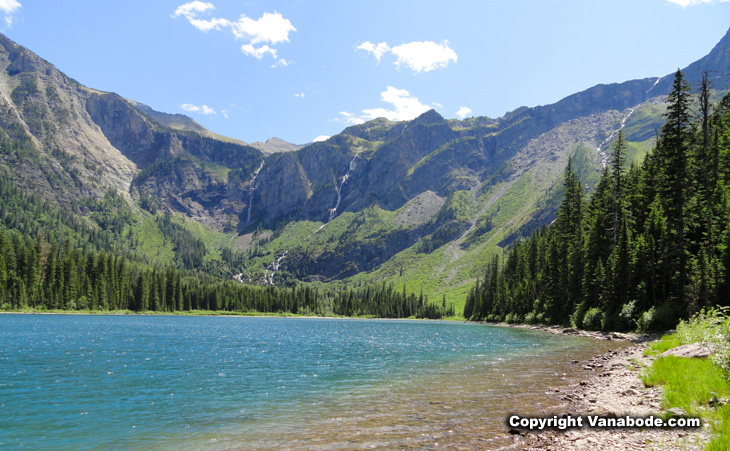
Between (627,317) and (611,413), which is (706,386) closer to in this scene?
(611,413)

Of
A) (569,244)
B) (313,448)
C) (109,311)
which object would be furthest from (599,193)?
(109,311)

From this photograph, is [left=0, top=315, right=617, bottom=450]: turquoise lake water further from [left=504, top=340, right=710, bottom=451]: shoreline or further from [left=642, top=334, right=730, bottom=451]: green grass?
[left=642, top=334, right=730, bottom=451]: green grass

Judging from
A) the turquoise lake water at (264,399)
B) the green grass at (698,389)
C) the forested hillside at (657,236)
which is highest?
the forested hillside at (657,236)

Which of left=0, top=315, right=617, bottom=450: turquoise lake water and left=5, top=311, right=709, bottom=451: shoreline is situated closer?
left=5, top=311, right=709, bottom=451: shoreline

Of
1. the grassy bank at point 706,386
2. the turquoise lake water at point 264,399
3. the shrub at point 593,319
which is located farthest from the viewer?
the shrub at point 593,319

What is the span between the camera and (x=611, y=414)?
18.4 meters

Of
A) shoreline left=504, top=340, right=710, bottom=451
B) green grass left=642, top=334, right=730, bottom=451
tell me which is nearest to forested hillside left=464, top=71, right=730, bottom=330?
shoreline left=504, top=340, right=710, bottom=451

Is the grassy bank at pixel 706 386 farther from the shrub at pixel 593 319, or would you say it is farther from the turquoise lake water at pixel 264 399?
the shrub at pixel 593 319

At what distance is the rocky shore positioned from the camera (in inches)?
562

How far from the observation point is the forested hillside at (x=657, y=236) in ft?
166

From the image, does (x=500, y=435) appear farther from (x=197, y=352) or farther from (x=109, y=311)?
(x=109, y=311)

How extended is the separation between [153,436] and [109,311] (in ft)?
617

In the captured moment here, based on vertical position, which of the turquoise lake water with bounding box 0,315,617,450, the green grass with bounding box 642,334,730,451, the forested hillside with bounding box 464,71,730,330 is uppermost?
the forested hillside with bounding box 464,71,730,330

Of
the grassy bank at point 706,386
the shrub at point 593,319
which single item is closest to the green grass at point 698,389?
the grassy bank at point 706,386
